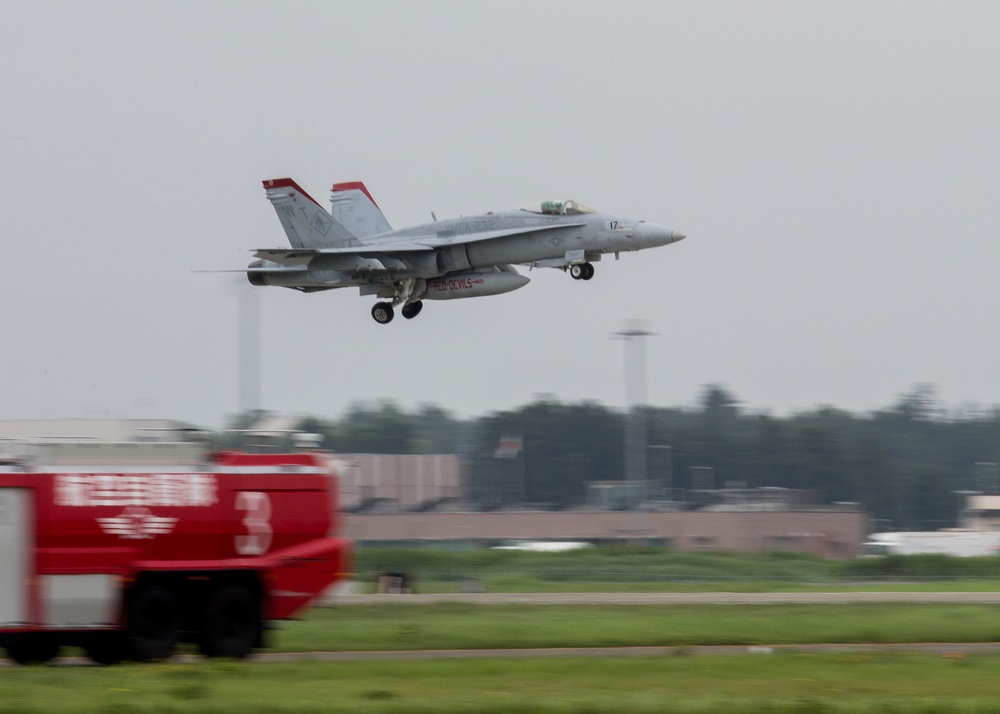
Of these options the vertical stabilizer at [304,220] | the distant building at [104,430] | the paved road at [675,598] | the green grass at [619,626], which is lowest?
the paved road at [675,598]

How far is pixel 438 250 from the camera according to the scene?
132 ft

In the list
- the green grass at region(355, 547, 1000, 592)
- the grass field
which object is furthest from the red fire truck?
the green grass at region(355, 547, 1000, 592)

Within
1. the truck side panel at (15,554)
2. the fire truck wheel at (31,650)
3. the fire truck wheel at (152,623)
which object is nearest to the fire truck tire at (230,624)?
the fire truck wheel at (152,623)

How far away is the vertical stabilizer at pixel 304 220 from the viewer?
42156mm

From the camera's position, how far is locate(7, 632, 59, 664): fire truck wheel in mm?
18688

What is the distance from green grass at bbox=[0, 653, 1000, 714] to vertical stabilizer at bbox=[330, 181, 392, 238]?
86.1ft

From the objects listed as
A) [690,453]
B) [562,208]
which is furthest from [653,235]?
[690,453]

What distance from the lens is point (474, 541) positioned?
7669 centimetres

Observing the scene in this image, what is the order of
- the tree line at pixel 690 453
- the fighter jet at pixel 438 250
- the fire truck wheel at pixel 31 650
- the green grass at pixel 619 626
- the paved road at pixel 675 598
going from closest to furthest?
the fire truck wheel at pixel 31 650 < the green grass at pixel 619 626 < the paved road at pixel 675 598 < the fighter jet at pixel 438 250 < the tree line at pixel 690 453

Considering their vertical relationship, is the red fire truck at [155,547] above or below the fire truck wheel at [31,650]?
above

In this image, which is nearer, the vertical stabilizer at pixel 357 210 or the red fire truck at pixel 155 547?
the red fire truck at pixel 155 547

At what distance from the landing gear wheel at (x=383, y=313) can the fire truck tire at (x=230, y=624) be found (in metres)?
22.4

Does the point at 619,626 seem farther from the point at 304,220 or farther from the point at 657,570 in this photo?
the point at 657,570

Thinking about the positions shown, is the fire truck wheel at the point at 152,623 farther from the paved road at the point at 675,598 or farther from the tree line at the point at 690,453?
the tree line at the point at 690,453
